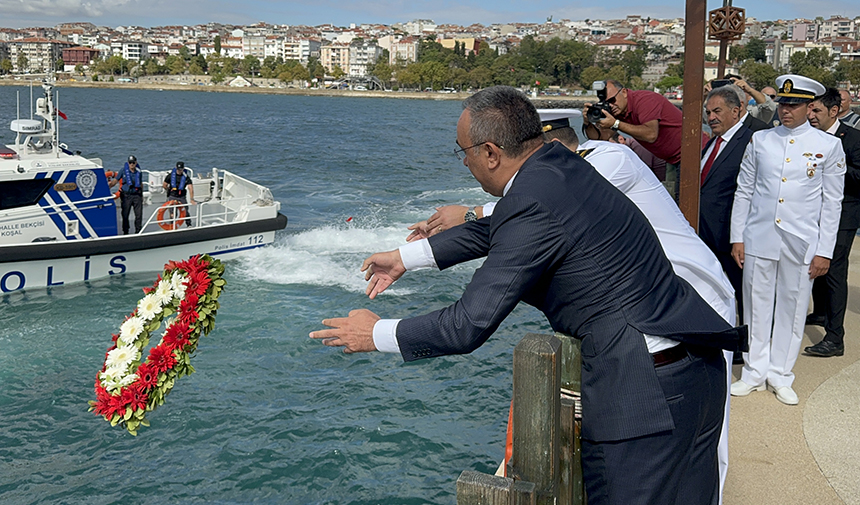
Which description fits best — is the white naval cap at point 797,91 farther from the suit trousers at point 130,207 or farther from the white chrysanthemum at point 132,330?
the suit trousers at point 130,207

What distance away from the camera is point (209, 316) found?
477cm

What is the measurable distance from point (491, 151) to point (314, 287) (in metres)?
11.3

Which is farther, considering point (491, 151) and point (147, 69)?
point (147, 69)

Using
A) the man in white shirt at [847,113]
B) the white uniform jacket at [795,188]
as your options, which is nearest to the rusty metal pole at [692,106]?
the white uniform jacket at [795,188]

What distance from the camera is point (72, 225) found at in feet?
41.2

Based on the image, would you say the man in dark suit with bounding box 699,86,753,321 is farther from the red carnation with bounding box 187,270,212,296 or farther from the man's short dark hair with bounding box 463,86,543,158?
the red carnation with bounding box 187,270,212,296

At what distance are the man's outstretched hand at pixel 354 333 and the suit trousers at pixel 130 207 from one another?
12356mm

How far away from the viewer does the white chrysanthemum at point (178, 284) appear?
15.4ft

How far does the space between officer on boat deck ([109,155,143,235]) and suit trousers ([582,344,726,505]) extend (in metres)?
12.5

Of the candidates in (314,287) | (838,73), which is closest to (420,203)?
(314,287)

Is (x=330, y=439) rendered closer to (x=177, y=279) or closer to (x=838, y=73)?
(x=177, y=279)

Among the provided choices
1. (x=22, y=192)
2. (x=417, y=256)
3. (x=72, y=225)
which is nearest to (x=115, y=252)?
(x=72, y=225)

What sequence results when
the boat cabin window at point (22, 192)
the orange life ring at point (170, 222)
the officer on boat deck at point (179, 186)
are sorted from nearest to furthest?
the boat cabin window at point (22, 192)
the orange life ring at point (170, 222)
the officer on boat deck at point (179, 186)

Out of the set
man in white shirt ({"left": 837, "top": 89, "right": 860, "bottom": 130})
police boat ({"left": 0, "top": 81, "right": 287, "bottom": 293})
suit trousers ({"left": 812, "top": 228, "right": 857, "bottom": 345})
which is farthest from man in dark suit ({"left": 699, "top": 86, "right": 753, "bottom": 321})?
police boat ({"left": 0, "top": 81, "right": 287, "bottom": 293})
